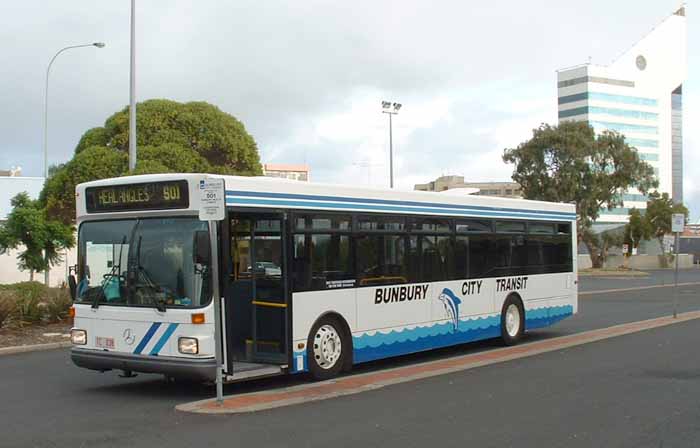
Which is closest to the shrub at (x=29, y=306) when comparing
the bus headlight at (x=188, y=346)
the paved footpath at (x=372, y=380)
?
the paved footpath at (x=372, y=380)

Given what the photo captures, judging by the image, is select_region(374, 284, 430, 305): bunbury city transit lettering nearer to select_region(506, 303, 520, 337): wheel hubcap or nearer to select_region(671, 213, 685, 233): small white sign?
select_region(506, 303, 520, 337): wheel hubcap

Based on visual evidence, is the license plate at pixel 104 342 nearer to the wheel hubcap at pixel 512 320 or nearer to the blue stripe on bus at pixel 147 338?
the blue stripe on bus at pixel 147 338

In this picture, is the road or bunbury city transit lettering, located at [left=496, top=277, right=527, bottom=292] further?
bunbury city transit lettering, located at [left=496, top=277, right=527, bottom=292]

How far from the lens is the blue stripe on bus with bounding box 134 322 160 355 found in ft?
32.4

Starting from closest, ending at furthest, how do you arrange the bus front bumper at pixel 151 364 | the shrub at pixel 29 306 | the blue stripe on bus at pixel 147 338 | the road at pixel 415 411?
1. the road at pixel 415 411
2. the bus front bumper at pixel 151 364
3. the blue stripe on bus at pixel 147 338
4. the shrub at pixel 29 306

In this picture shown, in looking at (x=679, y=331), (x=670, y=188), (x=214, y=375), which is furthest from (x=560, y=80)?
(x=214, y=375)

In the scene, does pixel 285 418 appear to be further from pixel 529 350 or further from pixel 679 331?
pixel 679 331

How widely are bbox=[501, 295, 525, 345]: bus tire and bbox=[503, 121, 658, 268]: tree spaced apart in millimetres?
48398

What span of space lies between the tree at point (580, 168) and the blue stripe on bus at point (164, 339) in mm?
56029

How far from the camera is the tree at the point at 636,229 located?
271 ft

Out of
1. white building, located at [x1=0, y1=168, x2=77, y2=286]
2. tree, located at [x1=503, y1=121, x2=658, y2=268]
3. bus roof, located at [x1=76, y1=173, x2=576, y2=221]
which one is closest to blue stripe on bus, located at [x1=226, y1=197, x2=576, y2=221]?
bus roof, located at [x1=76, y1=173, x2=576, y2=221]

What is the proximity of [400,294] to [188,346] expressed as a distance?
418cm

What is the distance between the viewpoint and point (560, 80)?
162 m

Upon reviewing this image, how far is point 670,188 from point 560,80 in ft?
116
